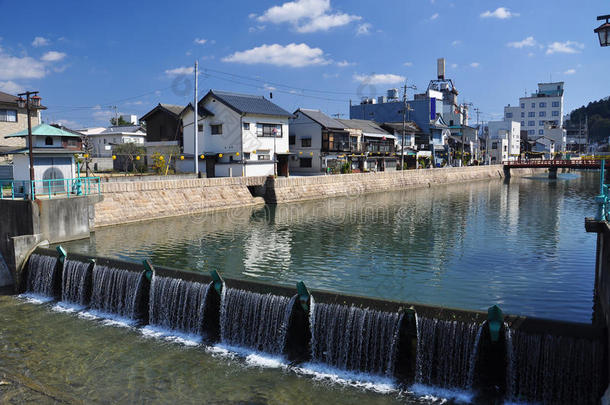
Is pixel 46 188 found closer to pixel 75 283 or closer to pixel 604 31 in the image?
pixel 75 283

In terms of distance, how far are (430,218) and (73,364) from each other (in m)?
28.8

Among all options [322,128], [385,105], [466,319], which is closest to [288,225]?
[466,319]

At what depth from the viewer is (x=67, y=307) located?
1741 cm

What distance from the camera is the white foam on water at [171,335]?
14.4 m

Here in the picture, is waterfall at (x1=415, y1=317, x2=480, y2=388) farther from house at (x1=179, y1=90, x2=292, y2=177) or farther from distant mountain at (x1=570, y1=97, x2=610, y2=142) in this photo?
distant mountain at (x1=570, y1=97, x2=610, y2=142)

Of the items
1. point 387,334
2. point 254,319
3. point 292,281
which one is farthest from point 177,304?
point 387,334

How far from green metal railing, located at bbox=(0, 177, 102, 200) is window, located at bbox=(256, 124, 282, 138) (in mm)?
28976

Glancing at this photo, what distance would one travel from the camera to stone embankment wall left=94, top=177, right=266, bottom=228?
30.5 m

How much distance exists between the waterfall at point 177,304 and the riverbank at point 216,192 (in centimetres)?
1542

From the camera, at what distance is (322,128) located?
63469 mm

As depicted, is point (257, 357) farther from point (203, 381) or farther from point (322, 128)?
point (322, 128)

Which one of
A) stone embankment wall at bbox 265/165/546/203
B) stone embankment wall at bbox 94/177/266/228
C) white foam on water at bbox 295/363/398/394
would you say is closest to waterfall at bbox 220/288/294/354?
white foam on water at bbox 295/363/398/394

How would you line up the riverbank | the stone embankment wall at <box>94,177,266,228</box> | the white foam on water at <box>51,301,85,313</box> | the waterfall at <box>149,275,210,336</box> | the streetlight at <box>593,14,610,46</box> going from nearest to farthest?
the streetlight at <box>593,14,610,46</box>
the waterfall at <box>149,275,210,336</box>
the white foam on water at <box>51,301,85,313</box>
the stone embankment wall at <box>94,177,266,228</box>
the riverbank

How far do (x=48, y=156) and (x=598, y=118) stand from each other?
166506 millimetres
